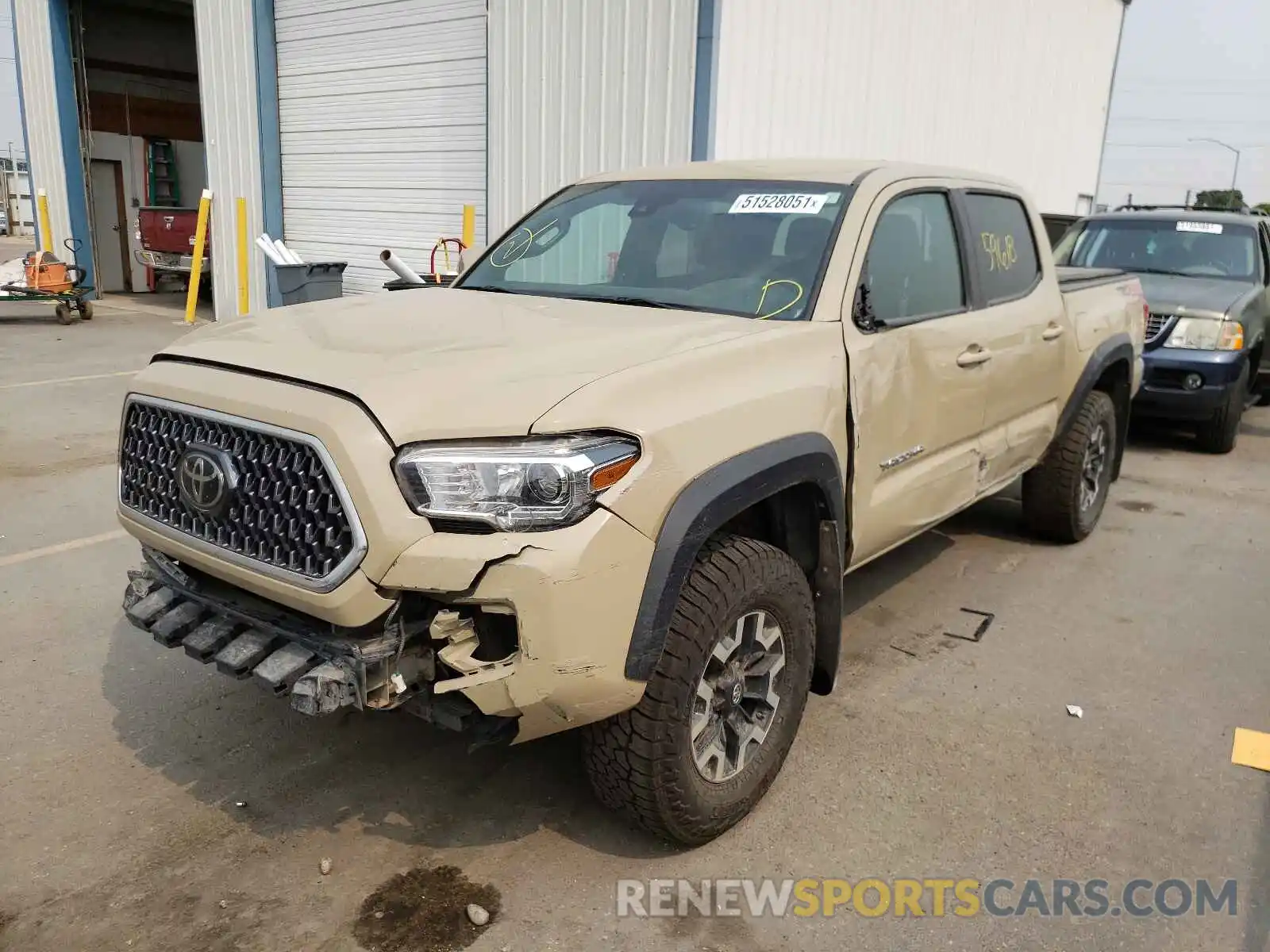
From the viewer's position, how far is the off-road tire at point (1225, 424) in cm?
779

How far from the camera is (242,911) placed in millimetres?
2617

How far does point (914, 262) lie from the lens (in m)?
3.85

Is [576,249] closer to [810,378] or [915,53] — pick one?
[810,378]

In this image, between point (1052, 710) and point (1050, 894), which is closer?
point (1050, 894)

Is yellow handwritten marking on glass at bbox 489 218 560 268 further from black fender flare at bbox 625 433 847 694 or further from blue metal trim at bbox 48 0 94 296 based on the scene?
blue metal trim at bbox 48 0 94 296

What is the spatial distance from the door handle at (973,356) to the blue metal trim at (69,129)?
1585cm

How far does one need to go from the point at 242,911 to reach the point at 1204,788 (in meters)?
2.90

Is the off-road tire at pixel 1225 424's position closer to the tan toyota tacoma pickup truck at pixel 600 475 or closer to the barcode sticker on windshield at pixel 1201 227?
the barcode sticker on windshield at pixel 1201 227

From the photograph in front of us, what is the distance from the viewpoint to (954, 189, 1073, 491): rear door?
→ 430cm

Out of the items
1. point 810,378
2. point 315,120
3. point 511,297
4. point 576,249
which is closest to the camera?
point 810,378

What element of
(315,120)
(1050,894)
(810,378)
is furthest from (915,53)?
(1050,894)

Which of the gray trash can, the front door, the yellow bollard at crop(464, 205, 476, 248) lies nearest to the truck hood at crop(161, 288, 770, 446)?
the yellow bollard at crop(464, 205, 476, 248)

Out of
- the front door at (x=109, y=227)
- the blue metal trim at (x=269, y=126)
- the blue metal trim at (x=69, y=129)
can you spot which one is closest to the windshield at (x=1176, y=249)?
the blue metal trim at (x=269, y=126)

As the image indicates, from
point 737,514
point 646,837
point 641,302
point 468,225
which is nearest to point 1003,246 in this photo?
point 641,302
